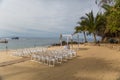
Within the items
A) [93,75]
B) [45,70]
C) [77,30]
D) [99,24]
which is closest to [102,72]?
[93,75]

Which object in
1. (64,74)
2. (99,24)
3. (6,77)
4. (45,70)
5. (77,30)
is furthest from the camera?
(77,30)

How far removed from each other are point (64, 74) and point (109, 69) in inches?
131

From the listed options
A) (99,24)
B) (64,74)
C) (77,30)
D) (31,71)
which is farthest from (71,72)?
(77,30)

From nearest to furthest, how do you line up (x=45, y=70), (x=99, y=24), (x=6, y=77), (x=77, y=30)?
1. (x=6, y=77)
2. (x=45, y=70)
3. (x=99, y=24)
4. (x=77, y=30)

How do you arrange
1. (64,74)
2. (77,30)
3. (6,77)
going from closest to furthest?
(6,77) → (64,74) → (77,30)

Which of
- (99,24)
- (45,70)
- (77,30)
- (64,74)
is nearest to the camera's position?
(64,74)

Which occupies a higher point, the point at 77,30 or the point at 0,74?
the point at 77,30

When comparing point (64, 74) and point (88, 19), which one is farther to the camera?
point (88, 19)

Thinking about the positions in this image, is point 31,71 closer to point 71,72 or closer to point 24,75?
point 24,75

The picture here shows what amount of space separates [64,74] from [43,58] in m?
4.10

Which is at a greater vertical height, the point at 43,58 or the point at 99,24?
the point at 99,24

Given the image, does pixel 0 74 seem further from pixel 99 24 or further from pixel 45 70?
pixel 99 24

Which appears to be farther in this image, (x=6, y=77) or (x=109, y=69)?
(x=109, y=69)

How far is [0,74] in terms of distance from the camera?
12.2 meters
